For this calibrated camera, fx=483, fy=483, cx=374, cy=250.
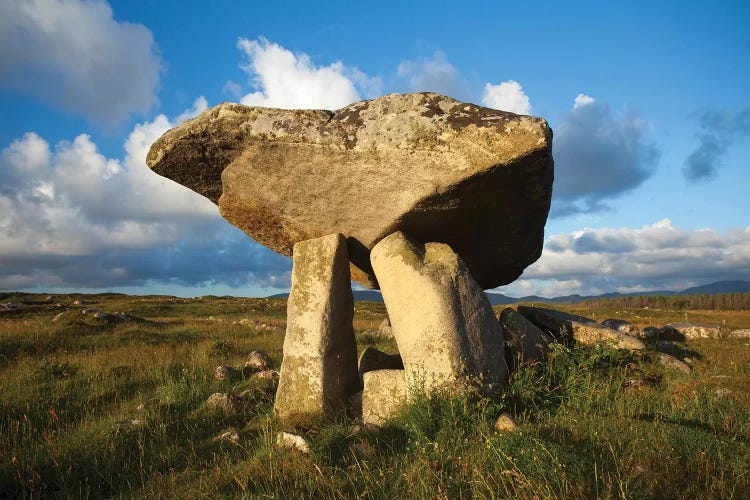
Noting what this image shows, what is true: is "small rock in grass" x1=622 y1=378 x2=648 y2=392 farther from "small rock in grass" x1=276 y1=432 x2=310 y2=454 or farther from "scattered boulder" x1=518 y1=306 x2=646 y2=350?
"small rock in grass" x1=276 y1=432 x2=310 y2=454

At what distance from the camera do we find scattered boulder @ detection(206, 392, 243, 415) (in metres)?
6.92

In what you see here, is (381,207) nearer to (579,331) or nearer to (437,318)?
(437,318)

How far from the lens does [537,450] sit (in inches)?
147

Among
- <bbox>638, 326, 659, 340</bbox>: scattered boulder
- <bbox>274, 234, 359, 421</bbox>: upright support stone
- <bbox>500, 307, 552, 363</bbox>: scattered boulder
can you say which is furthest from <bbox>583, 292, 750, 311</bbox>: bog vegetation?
<bbox>274, 234, 359, 421</bbox>: upright support stone

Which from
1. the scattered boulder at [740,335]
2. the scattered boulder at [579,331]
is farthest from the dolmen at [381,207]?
the scattered boulder at [740,335]

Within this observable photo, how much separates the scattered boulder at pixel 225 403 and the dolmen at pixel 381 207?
33.4 inches

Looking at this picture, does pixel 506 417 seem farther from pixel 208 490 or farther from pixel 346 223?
pixel 346 223

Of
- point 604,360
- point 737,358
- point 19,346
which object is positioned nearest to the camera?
point 604,360

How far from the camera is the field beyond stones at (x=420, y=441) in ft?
12.0

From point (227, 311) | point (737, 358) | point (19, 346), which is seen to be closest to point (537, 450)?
point (737, 358)

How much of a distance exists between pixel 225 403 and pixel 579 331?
629 centimetres

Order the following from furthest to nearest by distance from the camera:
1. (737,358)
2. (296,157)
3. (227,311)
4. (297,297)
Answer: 1. (227,311)
2. (737,358)
3. (297,297)
4. (296,157)

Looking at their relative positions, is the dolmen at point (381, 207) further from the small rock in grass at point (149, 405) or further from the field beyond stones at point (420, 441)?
the small rock in grass at point (149, 405)

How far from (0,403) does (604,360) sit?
9.68 m
